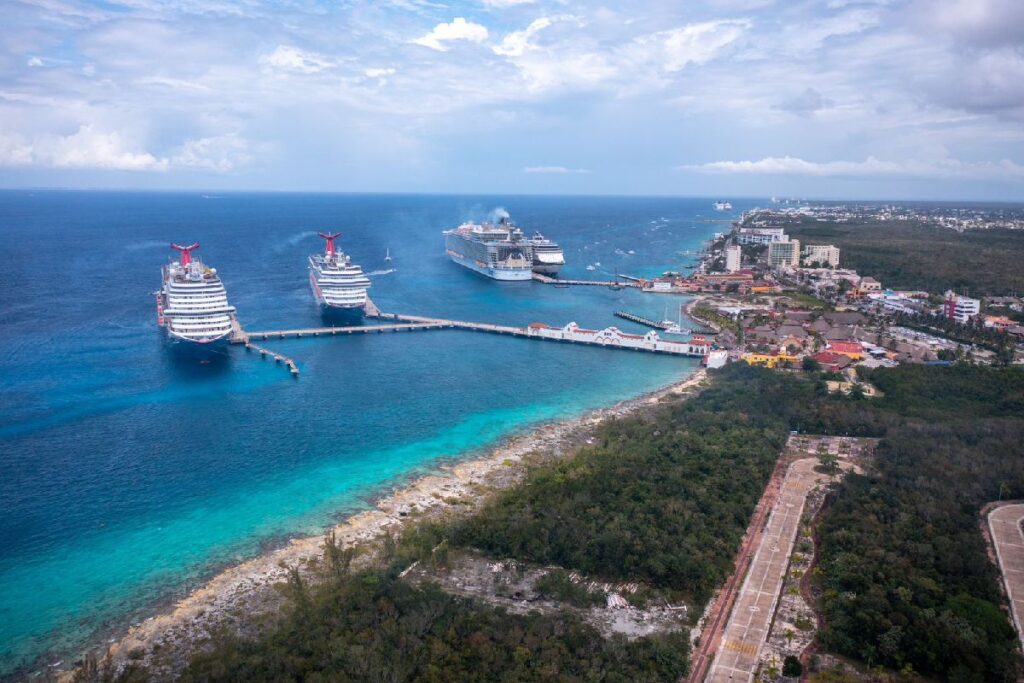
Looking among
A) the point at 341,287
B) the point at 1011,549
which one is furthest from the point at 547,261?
the point at 1011,549

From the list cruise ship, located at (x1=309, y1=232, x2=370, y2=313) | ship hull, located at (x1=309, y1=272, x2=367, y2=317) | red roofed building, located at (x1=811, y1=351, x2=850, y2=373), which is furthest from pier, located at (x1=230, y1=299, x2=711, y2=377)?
red roofed building, located at (x1=811, y1=351, x2=850, y2=373)

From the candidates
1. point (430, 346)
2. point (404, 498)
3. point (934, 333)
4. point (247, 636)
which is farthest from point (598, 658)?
point (934, 333)

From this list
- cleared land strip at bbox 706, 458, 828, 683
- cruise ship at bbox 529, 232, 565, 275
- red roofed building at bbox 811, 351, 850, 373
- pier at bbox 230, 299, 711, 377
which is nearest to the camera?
cleared land strip at bbox 706, 458, 828, 683

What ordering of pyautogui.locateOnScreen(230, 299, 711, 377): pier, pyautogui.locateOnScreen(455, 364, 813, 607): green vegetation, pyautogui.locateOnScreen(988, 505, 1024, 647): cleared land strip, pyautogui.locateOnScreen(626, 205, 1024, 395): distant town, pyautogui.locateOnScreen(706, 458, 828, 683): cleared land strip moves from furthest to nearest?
pyautogui.locateOnScreen(230, 299, 711, 377): pier → pyautogui.locateOnScreen(626, 205, 1024, 395): distant town → pyautogui.locateOnScreen(455, 364, 813, 607): green vegetation → pyautogui.locateOnScreen(988, 505, 1024, 647): cleared land strip → pyautogui.locateOnScreen(706, 458, 828, 683): cleared land strip

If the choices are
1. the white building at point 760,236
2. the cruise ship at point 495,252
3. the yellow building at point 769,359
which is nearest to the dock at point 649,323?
the yellow building at point 769,359

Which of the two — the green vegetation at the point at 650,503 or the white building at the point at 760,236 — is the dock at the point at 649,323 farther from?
the white building at the point at 760,236

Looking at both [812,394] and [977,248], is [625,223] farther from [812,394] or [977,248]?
[812,394]

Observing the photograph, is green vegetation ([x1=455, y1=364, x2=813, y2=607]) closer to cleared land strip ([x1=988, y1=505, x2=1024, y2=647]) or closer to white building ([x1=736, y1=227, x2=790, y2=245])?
cleared land strip ([x1=988, y1=505, x2=1024, y2=647])
